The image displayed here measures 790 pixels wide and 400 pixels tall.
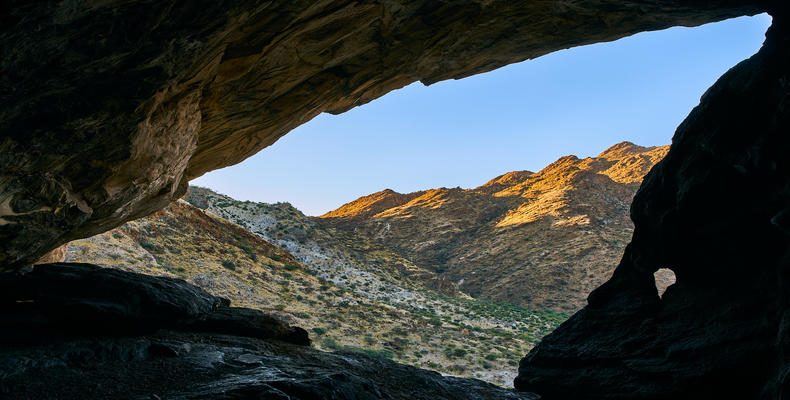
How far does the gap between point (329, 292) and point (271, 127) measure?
28.5 meters

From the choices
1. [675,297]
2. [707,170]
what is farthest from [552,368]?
[707,170]

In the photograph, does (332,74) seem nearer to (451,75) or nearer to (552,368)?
(451,75)

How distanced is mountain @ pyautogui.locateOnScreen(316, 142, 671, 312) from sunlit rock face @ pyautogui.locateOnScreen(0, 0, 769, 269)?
160ft

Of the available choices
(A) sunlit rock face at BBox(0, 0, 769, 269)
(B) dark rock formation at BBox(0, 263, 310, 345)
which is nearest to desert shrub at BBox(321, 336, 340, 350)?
(A) sunlit rock face at BBox(0, 0, 769, 269)

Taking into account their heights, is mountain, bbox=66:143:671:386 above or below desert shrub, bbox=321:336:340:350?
above

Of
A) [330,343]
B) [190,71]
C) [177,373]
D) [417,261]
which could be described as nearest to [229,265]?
[330,343]

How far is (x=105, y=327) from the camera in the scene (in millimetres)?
8328

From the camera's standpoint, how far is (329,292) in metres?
39.5

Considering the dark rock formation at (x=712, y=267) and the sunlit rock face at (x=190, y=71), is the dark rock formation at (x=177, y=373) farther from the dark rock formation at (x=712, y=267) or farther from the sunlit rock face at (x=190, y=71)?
the dark rock formation at (x=712, y=267)

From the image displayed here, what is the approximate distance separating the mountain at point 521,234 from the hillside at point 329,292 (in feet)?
22.4

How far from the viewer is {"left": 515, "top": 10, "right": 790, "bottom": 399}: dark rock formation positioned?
26.9 feet

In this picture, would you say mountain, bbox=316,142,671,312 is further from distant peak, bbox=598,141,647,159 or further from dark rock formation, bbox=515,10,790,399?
dark rock formation, bbox=515,10,790,399

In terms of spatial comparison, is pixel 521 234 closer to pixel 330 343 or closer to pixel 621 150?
pixel 330 343

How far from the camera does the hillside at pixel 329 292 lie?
92.4ft
